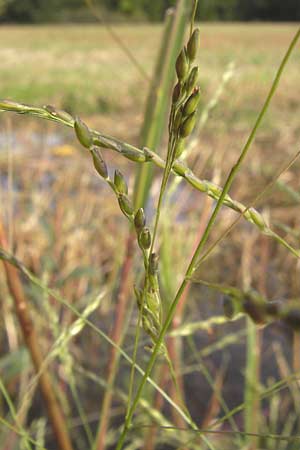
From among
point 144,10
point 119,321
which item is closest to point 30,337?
point 119,321

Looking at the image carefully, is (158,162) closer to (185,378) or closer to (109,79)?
(185,378)

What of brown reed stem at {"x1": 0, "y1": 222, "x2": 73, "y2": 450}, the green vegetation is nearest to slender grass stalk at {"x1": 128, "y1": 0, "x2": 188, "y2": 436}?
brown reed stem at {"x1": 0, "y1": 222, "x2": 73, "y2": 450}

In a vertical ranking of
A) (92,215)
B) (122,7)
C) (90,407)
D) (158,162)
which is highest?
(122,7)

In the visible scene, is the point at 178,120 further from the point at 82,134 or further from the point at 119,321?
the point at 119,321

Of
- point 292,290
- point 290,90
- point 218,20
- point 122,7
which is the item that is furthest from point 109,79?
point 218,20

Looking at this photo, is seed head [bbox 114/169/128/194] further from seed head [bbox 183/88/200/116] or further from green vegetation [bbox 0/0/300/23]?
green vegetation [bbox 0/0/300/23]

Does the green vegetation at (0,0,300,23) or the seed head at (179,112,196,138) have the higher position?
the green vegetation at (0,0,300,23)
